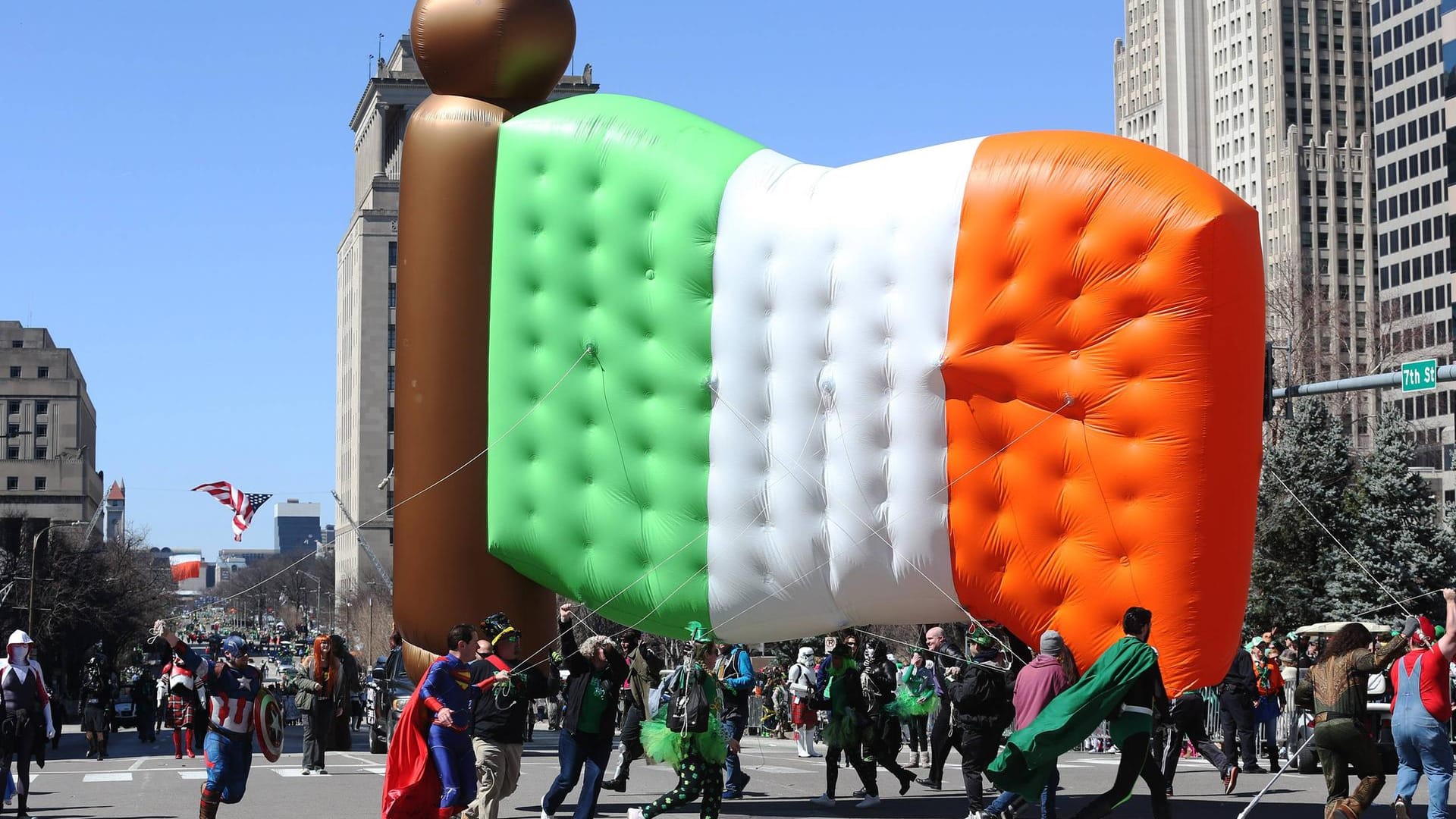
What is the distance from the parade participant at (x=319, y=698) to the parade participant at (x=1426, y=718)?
13.0 meters

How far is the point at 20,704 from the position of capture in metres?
15.9

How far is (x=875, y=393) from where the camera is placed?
14.8m

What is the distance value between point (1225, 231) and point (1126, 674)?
4.01m

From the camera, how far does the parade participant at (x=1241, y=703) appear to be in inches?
756

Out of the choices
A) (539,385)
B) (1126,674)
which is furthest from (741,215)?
(1126,674)

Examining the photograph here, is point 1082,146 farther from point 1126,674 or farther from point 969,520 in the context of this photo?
point 1126,674

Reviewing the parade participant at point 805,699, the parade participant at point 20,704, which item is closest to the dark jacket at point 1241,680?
the parade participant at point 805,699

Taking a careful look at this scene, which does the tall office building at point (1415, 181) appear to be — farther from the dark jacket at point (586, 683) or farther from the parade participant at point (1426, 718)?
the dark jacket at point (586, 683)

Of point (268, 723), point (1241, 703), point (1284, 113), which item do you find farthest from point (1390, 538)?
point (1284, 113)

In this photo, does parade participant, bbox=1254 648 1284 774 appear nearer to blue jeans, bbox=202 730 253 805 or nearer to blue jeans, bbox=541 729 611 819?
blue jeans, bbox=541 729 611 819

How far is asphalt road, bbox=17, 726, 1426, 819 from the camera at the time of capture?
16406 millimetres

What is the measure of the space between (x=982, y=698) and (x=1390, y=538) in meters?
34.2

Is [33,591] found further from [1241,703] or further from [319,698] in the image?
[1241,703]

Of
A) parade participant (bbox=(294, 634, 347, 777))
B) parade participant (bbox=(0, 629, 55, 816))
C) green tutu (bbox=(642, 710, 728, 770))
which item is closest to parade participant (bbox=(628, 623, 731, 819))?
green tutu (bbox=(642, 710, 728, 770))
